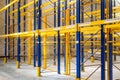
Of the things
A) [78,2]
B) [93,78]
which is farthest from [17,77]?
[78,2]

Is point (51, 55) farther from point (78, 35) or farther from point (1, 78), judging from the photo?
point (78, 35)

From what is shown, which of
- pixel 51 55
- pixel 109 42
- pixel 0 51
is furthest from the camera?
pixel 51 55

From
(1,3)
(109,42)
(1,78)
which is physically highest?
(1,3)

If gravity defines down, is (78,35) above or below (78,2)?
below

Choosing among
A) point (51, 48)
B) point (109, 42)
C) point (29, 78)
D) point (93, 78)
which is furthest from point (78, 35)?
point (51, 48)

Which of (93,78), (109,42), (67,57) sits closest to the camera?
(109,42)

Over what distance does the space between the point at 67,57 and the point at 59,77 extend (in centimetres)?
93

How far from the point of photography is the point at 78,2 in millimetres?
7133

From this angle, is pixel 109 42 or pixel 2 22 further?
pixel 2 22

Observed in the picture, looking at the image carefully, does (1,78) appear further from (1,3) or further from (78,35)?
(1,3)

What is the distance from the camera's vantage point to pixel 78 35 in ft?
23.0

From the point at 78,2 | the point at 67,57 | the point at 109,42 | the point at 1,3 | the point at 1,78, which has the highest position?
the point at 1,3

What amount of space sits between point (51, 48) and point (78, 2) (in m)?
13.3

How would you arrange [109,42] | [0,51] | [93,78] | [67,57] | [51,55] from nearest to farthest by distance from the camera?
[109,42] < [93,78] < [67,57] < [0,51] < [51,55]
